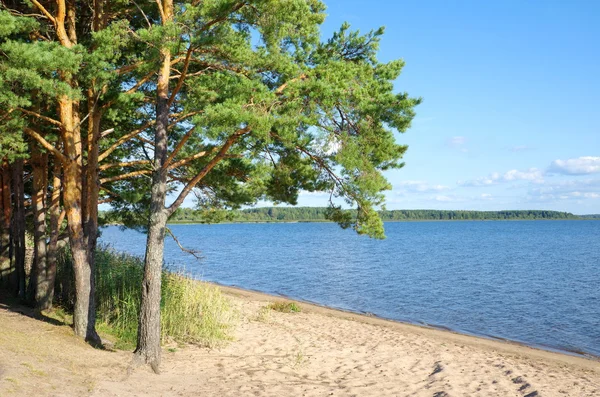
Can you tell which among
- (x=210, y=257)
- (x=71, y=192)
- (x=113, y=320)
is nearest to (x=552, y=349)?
(x=113, y=320)

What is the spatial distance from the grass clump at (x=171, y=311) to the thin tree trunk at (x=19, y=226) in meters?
1.61

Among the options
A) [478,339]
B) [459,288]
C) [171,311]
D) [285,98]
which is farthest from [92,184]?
[459,288]

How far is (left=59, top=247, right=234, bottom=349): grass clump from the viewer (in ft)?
33.1

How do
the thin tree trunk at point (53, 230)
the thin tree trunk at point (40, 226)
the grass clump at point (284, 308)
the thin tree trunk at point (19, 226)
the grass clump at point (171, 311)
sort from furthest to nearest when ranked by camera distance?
1. the grass clump at point (284, 308)
2. the thin tree trunk at point (19, 226)
3. the thin tree trunk at point (40, 226)
4. the thin tree trunk at point (53, 230)
5. the grass clump at point (171, 311)

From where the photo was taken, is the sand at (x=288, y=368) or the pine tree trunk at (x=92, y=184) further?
the pine tree trunk at (x=92, y=184)

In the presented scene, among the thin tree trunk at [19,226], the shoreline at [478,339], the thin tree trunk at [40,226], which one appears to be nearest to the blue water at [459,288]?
the shoreline at [478,339]

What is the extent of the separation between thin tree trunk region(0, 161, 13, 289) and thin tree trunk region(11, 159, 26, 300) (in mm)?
225

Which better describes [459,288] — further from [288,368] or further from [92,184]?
[92,184]

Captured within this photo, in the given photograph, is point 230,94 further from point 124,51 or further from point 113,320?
point 113,320

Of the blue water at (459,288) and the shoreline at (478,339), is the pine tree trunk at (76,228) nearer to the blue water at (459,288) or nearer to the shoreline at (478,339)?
the blue water at (459,288)

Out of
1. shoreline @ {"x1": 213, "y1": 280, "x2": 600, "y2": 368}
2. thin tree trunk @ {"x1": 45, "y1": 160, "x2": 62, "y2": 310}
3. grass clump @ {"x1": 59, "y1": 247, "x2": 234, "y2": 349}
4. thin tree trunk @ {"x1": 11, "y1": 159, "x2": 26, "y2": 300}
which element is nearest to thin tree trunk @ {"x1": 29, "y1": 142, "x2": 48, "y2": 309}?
thin tree trunk @ {"x1": 45, "y1": 160, "x2": 62, "y2": 310}

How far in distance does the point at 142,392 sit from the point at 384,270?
1083 inches

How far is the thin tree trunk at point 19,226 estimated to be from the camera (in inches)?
464

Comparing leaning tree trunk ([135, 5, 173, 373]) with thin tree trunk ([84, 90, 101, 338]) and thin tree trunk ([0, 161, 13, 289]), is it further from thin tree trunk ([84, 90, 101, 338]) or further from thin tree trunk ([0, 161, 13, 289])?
thin tree trunk ([0, 161, 13, 289])
